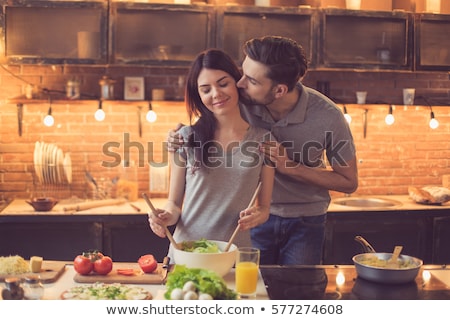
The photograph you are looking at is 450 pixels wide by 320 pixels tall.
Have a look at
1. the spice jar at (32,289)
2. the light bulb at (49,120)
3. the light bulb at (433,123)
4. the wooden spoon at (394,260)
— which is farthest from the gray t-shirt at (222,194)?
the light bulb at (433,123)

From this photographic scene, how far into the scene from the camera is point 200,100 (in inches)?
99.7

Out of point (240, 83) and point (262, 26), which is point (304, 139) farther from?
point (262, 26)

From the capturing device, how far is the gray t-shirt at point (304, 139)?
9.04 feet

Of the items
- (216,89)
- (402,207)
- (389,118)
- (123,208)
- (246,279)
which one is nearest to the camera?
(246,279)

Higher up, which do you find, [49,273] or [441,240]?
[49,273]

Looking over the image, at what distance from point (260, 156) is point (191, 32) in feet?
5.87

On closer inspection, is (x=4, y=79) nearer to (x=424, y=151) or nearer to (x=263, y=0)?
(x=263, y=0)

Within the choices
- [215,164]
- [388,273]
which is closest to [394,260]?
[388,273]

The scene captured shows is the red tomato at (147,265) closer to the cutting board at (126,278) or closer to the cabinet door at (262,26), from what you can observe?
the cutting board at (126,278)

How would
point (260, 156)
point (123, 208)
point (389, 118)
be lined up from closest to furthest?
point (260, 156)
point (123, 208)
point (389, 118)

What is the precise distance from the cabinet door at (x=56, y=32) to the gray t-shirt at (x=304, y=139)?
161 centimetres

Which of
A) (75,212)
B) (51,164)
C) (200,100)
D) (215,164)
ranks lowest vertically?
(75,212)

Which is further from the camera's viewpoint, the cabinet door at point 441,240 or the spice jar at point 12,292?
the cabinet door at point 441,240

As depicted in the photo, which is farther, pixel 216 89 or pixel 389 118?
pixel 389 118
